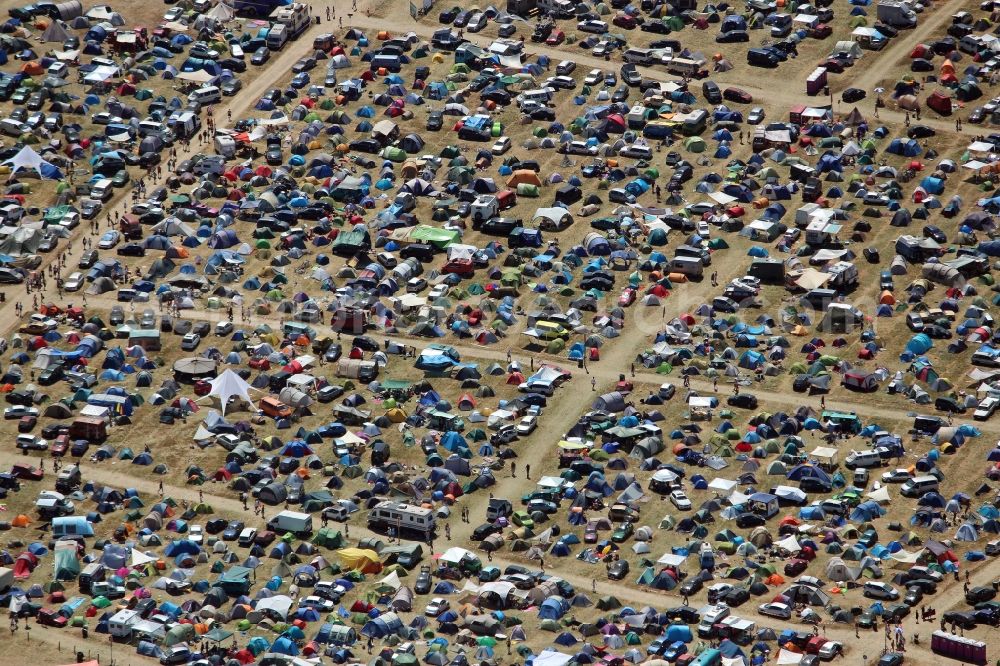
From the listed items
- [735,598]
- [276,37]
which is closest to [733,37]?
[276,37]

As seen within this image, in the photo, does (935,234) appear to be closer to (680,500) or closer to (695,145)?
(695,145)

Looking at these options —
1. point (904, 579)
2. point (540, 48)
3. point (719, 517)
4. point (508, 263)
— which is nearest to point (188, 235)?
point (508, 263)

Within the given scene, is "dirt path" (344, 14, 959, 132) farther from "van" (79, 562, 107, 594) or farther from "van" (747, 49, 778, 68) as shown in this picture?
"van" (79, 562, 107, 594)

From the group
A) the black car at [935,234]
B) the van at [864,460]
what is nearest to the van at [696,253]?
the black car at [935,234]

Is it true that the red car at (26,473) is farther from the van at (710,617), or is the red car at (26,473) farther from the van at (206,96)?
the van at (206,96)

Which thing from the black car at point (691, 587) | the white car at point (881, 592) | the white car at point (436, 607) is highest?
the white car at point (881, 592)

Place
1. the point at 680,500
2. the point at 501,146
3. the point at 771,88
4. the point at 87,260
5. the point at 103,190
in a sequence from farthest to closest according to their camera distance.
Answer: the point at 771,88 < the point at 501,146 < the point at 103,190 < the point at 87,260 < the point at 680,500

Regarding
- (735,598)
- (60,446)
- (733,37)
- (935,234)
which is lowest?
(60,446)

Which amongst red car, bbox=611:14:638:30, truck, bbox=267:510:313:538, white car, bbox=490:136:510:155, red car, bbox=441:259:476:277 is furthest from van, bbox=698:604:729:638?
red car, bbox=611:14:638:30
